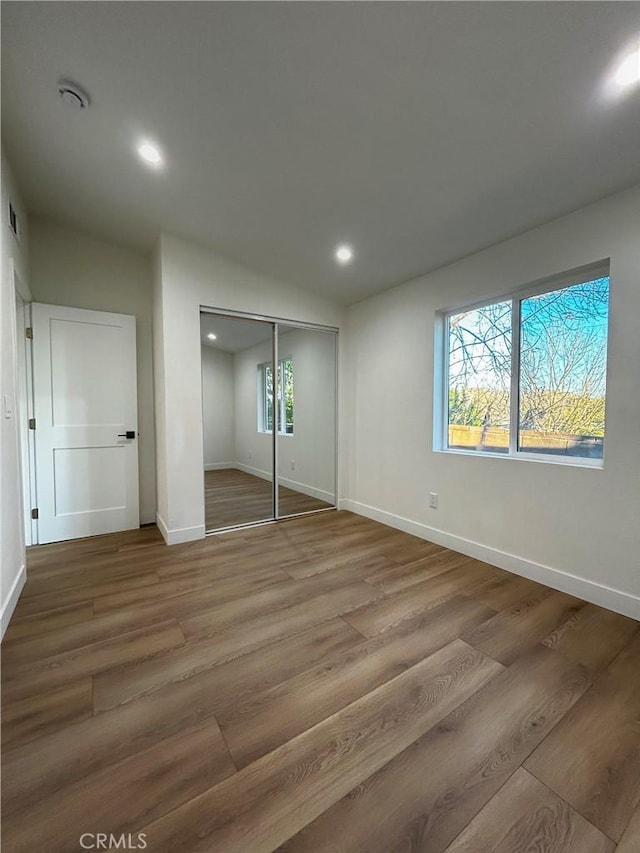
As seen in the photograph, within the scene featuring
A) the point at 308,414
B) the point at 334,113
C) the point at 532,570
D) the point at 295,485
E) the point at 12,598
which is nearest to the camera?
the point at 334,113

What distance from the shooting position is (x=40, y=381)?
10.5 feet

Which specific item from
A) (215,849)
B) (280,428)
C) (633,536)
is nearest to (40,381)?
(280,428)

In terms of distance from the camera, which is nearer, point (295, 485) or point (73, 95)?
point (73, 95)

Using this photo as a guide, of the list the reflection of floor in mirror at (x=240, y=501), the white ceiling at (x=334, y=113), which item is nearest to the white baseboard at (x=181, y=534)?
the reflection of floor in mirror at (x=240, y=501)

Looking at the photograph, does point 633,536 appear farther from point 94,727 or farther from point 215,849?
point 94,727

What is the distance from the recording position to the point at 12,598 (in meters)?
2.13

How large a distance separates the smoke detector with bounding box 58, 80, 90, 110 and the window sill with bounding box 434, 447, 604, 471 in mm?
3351

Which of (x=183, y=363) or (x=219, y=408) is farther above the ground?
(x=183, y=363)

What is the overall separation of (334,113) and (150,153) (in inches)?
48.1

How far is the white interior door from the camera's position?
3.20 metres

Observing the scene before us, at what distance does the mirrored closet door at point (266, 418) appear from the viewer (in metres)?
3.91

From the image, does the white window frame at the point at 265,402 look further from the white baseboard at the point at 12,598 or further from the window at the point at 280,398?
the white baseboard at the point at 12,598

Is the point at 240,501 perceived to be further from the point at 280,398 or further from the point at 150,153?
the point at 150,153

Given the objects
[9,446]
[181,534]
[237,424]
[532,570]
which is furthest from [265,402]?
[532,570]
